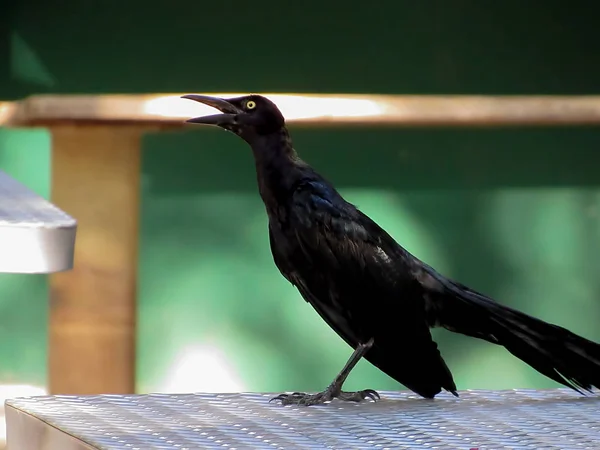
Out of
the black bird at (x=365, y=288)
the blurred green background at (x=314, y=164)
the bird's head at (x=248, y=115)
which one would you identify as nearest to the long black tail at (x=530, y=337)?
the black bird at (x=365, y=288)

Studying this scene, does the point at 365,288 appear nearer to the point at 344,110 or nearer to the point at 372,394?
the point at 372,394

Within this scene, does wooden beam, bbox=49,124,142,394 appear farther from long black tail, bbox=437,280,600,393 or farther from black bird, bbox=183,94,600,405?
long black tail, bbox=437,280,600,393

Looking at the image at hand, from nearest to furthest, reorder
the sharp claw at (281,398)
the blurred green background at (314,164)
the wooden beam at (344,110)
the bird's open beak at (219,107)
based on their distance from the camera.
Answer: the bird's open beak at (219,107) < the sharp claw at (281,398) < the wooden beam at (344,110) < the blurred green background at (314,164)

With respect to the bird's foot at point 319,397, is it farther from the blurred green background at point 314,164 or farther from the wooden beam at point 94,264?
the blurred green background at point 314,164

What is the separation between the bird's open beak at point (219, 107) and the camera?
1759 mm

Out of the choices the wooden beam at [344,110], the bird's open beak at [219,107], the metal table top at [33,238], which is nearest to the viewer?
the metal table top at [33,238]

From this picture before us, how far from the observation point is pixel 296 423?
1.69 metres

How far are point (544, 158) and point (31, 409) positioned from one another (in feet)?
6.60

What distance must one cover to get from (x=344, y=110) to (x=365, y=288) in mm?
453

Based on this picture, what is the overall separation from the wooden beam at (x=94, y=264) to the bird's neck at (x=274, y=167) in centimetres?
43

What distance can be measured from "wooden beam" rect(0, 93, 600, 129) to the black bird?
299mm

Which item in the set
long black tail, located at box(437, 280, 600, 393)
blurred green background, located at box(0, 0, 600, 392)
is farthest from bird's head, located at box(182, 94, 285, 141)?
blurred green background, located at box(0, 0, 600, 392)

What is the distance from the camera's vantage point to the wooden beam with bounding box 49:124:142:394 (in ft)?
7.13

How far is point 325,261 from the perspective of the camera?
180cm
